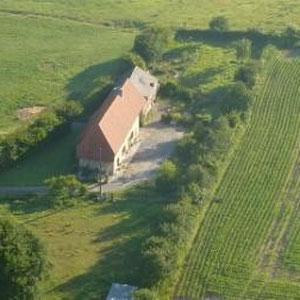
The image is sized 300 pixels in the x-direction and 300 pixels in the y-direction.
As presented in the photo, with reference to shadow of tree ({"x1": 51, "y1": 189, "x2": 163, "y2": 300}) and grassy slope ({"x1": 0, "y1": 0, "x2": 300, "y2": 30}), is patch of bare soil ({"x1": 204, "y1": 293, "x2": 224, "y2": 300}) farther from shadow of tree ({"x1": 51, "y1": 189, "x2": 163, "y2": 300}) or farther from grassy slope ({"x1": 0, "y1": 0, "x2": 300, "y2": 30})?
grassy slope ({"x1": 0, "y1": 0, "x2": 300, "y2": 30})

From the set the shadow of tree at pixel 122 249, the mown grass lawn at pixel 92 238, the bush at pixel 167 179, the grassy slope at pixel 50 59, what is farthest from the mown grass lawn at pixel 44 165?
the bush at pixel 167 179

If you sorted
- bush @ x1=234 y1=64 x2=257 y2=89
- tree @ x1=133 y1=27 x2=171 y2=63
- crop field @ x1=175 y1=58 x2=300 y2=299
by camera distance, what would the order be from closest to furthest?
crop field @ x1=175 y1=58 x2=300 y2=299
bush @ x1=234 y1=64 x2=257 y2=89
tree @ x1=133 y1=27 x2=171 y2=63

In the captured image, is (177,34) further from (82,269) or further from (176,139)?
(82,269)

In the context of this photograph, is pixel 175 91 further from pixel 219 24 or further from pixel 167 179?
pixel 167 179

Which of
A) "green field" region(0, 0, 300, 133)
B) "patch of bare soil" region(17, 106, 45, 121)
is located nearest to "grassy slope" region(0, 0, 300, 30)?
"green field" region(0, 0, 300, 133)

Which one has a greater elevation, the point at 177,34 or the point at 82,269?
the point at 177,34

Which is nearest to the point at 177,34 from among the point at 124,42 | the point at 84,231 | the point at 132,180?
the point at 124,42
